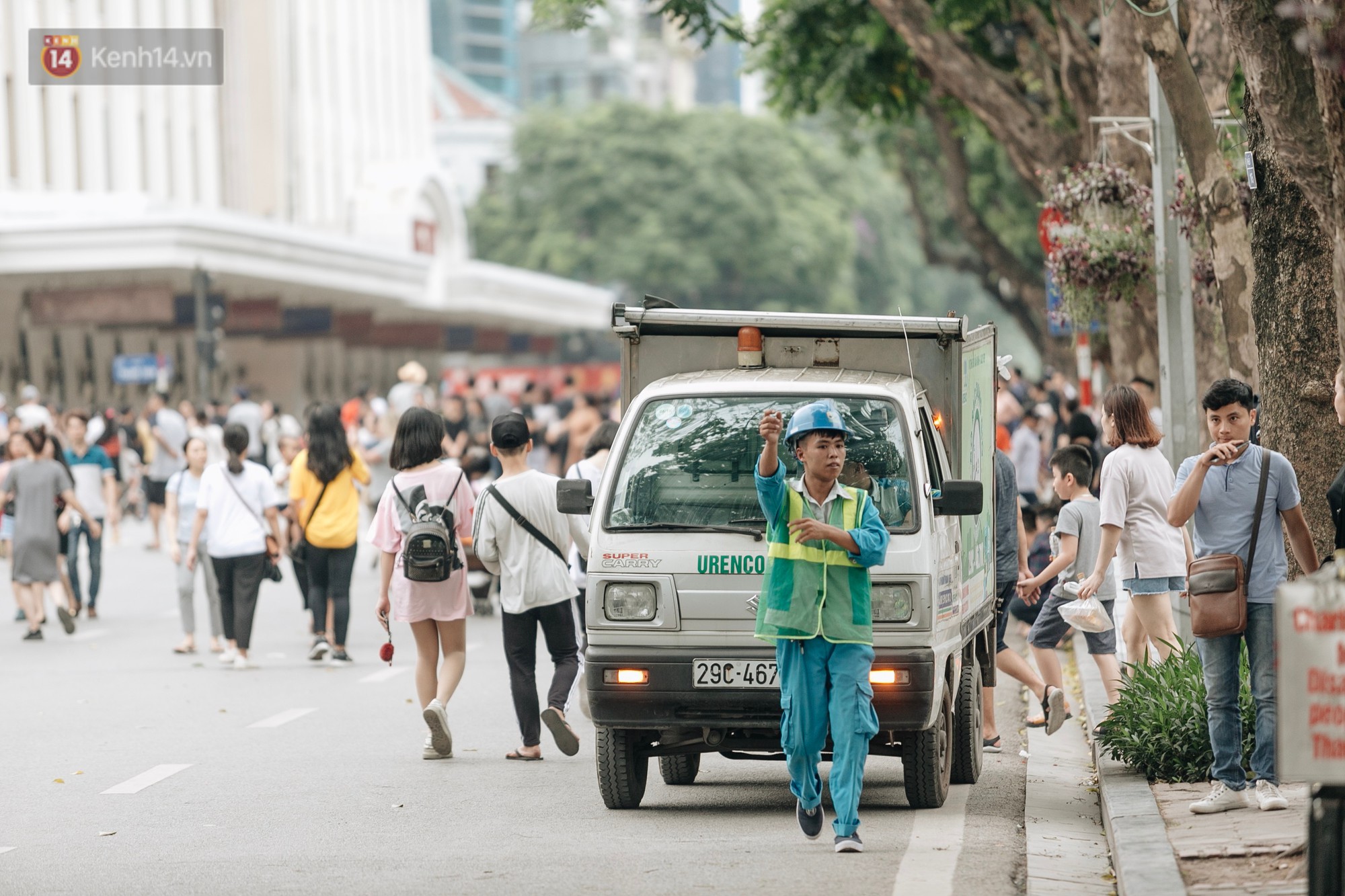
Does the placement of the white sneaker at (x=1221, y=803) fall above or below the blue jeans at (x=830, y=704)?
below

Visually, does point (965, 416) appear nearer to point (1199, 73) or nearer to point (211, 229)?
point (1199, 73)

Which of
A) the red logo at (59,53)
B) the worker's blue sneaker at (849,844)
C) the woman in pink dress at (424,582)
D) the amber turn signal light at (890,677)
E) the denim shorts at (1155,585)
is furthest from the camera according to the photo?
the red logo at (59,53)

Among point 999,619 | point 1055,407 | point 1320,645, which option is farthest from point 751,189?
point 1320,645

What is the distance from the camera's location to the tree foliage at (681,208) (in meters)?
63.9

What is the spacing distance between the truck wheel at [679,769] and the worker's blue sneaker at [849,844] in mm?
1899

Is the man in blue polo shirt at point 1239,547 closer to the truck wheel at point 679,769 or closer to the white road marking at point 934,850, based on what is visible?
the white road marking at point 934,850

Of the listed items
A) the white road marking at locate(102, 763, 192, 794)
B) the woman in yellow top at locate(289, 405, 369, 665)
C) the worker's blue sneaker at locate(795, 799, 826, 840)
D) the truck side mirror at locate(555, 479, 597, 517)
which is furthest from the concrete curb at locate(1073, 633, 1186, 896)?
the woman in yellow top at locate(289, 405, 369, 665)

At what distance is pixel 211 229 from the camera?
35.2 metres

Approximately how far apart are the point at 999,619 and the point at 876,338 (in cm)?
236

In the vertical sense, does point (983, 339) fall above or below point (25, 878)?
above

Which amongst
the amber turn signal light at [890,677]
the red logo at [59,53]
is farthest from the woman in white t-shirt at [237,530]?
the red logo at [59,53]

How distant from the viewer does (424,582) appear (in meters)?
10.0

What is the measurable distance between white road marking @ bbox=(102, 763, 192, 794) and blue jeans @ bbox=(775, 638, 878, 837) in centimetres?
348

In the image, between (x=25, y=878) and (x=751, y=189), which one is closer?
(x=25, y=878)
